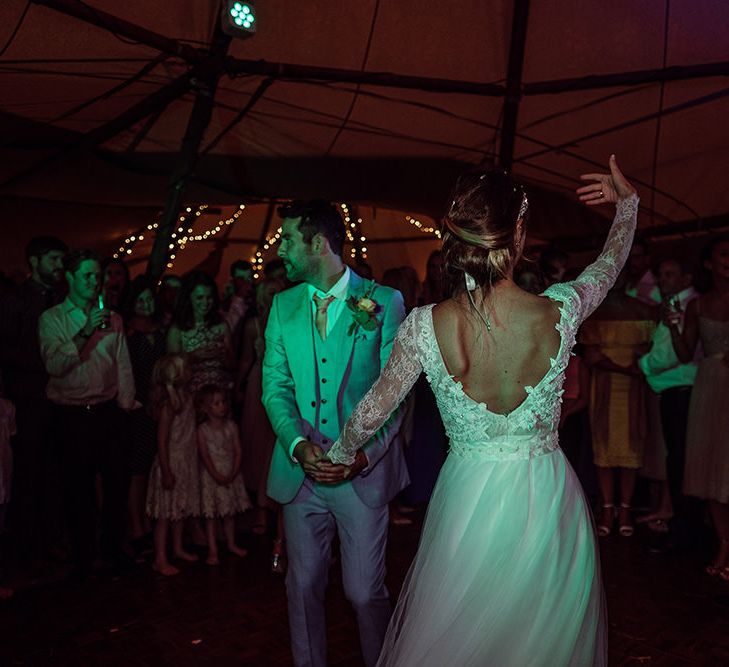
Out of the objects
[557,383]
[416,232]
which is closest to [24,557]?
[557,383]

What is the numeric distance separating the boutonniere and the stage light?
13.6 ft

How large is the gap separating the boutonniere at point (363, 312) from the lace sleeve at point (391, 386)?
50cm

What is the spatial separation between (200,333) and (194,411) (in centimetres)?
46

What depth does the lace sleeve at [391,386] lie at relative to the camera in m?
→ 1.94

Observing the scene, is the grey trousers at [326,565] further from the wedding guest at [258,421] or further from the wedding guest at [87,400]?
the wedding guest at [258,421]

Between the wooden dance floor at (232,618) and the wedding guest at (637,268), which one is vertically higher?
the wedding guest at (637,268)

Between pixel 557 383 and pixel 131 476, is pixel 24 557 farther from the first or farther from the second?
pixel 557 383

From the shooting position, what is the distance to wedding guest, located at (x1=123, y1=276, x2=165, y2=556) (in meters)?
4.57

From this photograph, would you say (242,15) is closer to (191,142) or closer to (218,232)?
(191,142)

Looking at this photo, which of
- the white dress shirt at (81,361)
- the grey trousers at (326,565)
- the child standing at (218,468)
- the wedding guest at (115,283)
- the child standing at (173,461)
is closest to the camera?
the grey trousers at (326,565)

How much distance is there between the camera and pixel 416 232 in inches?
427

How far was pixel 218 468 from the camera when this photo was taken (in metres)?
4.55

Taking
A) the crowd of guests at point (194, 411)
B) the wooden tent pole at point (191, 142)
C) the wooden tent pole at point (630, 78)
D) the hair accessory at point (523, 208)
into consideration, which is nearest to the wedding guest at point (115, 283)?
the crowd of guests at point (194, 411)

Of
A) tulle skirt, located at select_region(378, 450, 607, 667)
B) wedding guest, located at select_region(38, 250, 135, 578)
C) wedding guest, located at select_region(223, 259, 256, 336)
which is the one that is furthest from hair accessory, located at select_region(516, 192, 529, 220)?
wedding guest, located at select_region(223, 259, 256, 336)
